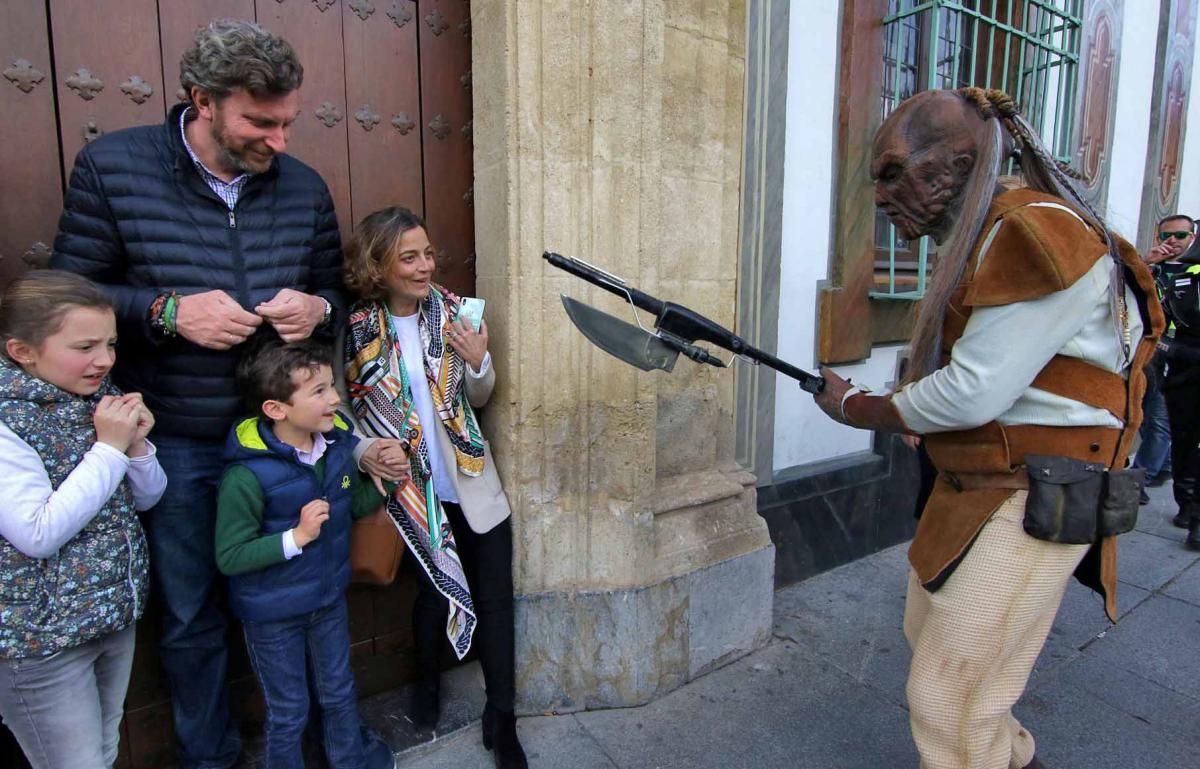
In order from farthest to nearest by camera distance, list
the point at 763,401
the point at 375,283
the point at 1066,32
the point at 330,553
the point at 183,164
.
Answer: the point at 1066,32, the point at 763,401, the point at 375,283, the point at 330,553, the point at 183,164

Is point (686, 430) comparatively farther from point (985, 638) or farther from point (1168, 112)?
point (1168, 112)

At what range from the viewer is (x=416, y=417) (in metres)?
2.04

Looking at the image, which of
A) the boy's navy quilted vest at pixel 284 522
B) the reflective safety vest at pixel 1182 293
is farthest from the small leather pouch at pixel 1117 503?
the reflective safety vest at pixel 1182 293

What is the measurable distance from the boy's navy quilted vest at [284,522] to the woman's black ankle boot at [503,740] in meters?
0.69

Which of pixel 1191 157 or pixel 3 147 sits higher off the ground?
pixel 1191 157

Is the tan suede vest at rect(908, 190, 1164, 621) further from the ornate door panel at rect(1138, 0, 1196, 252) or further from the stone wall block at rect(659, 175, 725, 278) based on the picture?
the ornate door panel at rect(1138, 0, 1196, 252)

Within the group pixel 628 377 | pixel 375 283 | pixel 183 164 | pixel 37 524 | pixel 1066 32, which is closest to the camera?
pixel 37 524

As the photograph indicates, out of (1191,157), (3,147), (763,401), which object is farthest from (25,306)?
(1191,157)

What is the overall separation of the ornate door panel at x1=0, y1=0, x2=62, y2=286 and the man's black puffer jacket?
241mm

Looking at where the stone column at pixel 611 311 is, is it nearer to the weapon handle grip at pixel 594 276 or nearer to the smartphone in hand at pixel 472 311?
the smartphone in hand at pixel 472 311

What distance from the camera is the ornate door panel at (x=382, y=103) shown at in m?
2.17

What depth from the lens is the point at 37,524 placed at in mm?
1354

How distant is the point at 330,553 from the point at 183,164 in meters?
1.03

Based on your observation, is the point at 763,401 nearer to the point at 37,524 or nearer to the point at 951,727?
the point at 951,727
